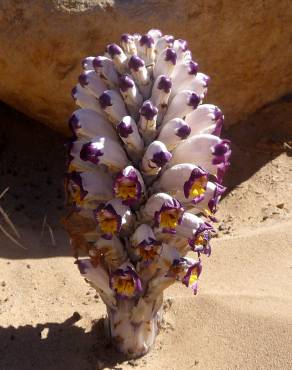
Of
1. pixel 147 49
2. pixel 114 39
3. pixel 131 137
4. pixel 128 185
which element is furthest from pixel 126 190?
pixel 114 39

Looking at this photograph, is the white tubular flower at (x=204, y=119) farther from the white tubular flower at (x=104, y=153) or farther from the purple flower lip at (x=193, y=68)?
the white tubular flower at (x=104, y=153)

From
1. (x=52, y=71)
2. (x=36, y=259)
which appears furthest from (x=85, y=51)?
(x=36, y=259)

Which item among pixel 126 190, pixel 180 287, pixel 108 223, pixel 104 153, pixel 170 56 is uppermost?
pixel 170 56

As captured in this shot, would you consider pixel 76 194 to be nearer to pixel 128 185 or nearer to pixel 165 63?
pixel 128 185

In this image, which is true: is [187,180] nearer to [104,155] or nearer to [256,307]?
[104,155]

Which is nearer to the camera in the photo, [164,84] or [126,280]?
[164,84]

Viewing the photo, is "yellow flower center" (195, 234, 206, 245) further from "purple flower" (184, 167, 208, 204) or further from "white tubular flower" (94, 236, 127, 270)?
"white tubular flower" (94, 236, 127, 270)
